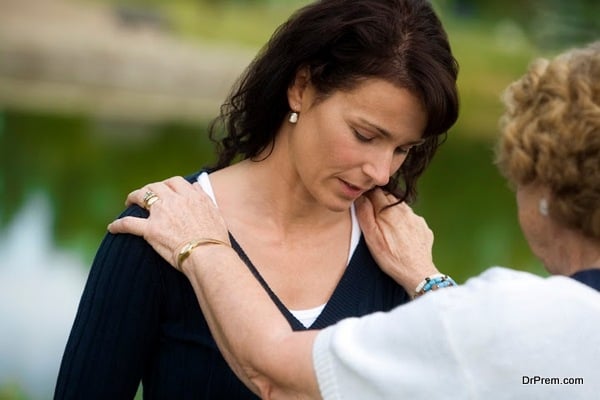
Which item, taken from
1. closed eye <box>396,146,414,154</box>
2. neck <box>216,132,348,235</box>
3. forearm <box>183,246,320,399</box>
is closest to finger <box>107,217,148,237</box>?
forearm <box>183,246,320,399</box>

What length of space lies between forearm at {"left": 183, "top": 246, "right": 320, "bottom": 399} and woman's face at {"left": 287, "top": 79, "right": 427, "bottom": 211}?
33 centimetres

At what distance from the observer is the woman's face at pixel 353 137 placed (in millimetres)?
2244

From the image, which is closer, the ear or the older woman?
the older woman

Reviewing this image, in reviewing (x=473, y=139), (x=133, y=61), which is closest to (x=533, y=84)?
(x=473, y=139)

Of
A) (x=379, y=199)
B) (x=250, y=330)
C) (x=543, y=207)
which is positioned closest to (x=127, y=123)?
(x=379, y=199)

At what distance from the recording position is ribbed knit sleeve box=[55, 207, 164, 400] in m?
2.22

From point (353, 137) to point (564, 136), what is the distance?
0.61m

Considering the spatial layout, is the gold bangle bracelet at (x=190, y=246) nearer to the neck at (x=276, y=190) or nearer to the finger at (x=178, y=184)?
the finger at (x=178, y=184)

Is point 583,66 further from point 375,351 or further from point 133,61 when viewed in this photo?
point 133,61

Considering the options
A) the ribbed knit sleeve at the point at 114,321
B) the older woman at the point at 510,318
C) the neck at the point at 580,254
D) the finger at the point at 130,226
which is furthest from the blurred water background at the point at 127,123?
the neck at the point at 580,254

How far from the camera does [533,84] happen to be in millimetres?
1795

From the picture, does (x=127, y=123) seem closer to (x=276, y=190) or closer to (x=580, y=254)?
(x=276, y=190)

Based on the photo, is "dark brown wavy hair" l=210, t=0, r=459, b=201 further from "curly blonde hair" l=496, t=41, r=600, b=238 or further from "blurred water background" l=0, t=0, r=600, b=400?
"blurred water background" l=0, t=0, r=600, b=400

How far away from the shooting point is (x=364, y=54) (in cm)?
225
